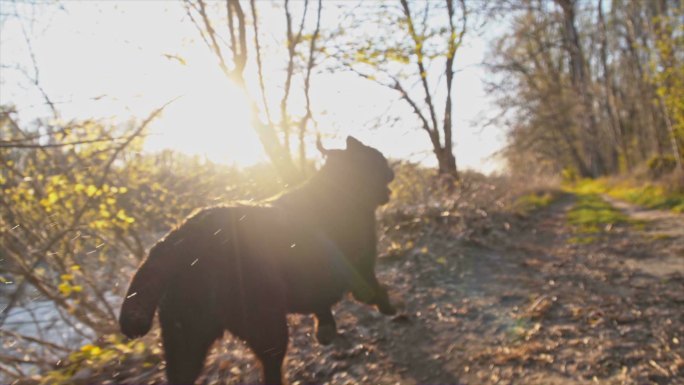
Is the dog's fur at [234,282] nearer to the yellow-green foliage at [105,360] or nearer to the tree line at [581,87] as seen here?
the yellow-green foliage at [105,360]

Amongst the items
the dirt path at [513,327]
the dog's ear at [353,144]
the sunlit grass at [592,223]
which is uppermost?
the dog's ear at [353,144]

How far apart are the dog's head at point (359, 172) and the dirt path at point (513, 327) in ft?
5.27

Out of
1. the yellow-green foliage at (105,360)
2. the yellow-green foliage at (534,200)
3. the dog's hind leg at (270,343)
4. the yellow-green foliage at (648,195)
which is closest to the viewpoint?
the dog's hind leg at (270,343)

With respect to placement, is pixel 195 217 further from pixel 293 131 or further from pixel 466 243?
pixel 466 243

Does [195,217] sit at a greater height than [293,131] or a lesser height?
lesser

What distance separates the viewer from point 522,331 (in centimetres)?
505

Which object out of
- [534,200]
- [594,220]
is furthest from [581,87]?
[594,220]

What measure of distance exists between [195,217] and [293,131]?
6.58 m

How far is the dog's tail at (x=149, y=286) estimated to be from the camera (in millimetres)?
2934

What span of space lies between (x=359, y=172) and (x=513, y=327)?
232 cm

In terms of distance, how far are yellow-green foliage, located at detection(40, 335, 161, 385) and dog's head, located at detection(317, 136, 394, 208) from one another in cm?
249

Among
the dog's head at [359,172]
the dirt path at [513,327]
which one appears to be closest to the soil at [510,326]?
the dirt path at [513,327]

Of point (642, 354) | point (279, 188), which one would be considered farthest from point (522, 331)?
point (279, 188)

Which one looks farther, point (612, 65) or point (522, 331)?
point (612, 65)
